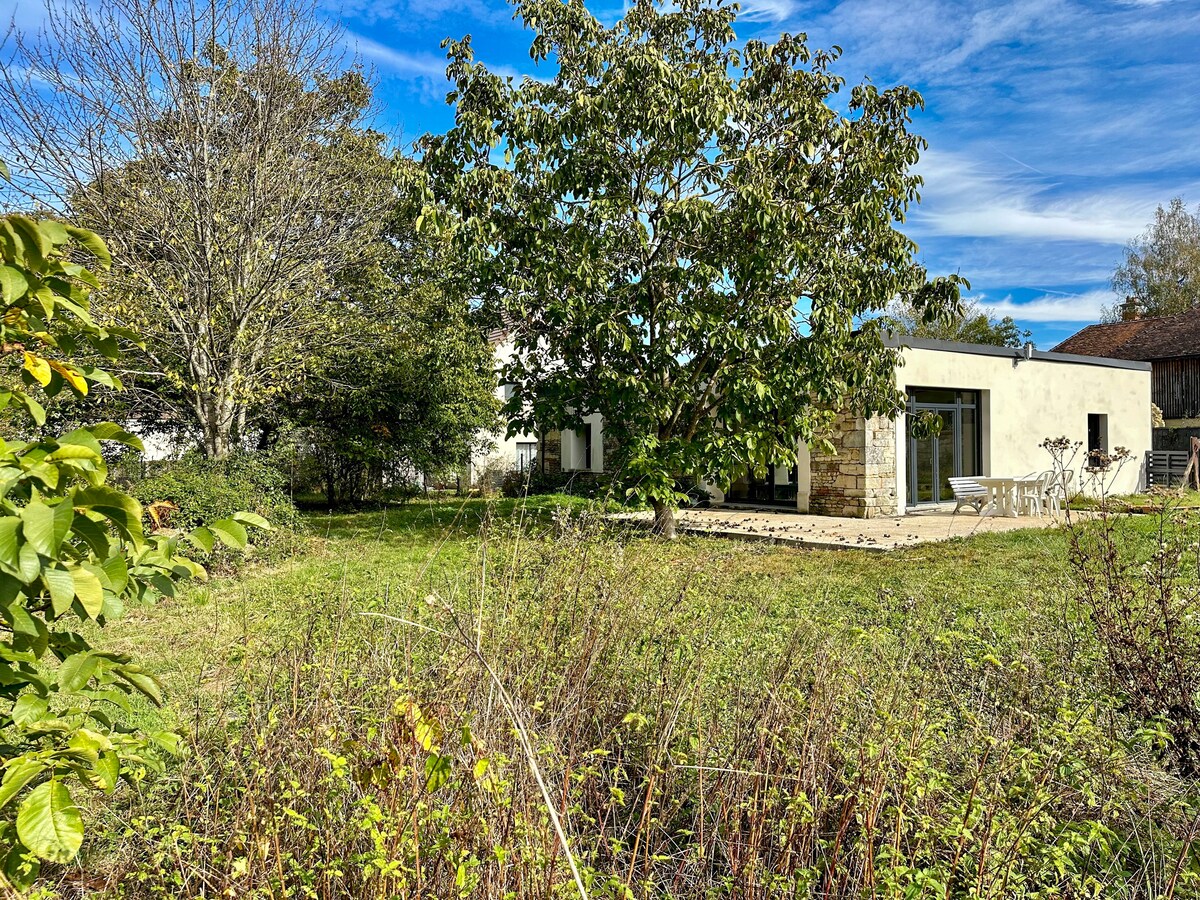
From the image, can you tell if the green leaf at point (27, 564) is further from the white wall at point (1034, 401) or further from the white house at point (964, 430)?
the white wall at point (1034, 401)

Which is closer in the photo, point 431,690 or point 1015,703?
point 431,690

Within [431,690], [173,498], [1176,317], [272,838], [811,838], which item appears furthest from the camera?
[1176,317]

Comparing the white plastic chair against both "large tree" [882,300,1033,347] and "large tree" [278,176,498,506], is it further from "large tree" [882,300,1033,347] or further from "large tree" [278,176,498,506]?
"large tree" [882,300,1033,347]

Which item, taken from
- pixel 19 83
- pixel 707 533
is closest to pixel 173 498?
pixel 19 83

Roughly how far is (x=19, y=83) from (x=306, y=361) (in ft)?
14.7

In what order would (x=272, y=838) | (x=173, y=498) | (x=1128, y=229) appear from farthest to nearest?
(x=1128, y=229)
(x=173, y=498)
(x=272, y=838)

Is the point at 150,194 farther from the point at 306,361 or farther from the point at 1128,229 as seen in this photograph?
the point at 1128,229

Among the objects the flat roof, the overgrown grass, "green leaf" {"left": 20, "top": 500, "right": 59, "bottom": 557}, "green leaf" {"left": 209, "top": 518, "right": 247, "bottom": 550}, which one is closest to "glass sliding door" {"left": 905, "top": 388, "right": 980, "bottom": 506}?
the flat roof

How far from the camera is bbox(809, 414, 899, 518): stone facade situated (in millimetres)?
14648

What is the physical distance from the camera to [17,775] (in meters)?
1.25

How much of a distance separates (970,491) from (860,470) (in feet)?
7.35

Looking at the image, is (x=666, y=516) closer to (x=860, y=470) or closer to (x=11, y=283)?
(x=860, y=470)

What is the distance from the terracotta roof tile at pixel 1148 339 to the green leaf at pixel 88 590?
32.7m

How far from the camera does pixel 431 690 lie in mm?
2627
